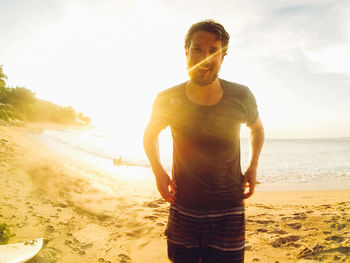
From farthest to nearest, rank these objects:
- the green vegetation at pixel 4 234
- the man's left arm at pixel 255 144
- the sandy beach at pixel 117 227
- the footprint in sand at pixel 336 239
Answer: the footprint in sand at pixel 336 239
the sandy beach at pixel 117 227
the green vegetation at pixel 4 234
the man's left arm at pixel 255 144

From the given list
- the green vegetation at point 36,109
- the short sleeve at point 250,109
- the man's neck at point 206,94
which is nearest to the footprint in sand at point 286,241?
the short sleeve at point 250,109

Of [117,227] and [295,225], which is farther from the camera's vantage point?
[117,227]

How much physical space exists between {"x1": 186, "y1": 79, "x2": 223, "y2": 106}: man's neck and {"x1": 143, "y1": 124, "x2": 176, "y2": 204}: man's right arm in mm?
398

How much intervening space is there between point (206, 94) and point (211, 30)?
472 millimetres

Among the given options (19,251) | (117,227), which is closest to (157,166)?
(19,251)

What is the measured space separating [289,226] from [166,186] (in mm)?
4416

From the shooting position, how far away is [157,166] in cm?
167

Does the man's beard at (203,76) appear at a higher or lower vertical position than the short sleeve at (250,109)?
higher

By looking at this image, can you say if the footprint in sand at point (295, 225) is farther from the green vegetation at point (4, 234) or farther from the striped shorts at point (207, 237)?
the green vegetation at point (4, 234)

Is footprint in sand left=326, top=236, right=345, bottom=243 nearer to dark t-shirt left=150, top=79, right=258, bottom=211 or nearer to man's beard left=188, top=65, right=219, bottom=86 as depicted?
dark t-shirt left=150, top=79, right=258, bottom=211

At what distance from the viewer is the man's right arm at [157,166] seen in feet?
5.34

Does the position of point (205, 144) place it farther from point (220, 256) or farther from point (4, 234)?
point (4, 234)

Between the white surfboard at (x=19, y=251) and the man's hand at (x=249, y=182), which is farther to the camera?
the white surfboard at (x=19, y=251)

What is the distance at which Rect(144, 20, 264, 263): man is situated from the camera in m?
1.62
